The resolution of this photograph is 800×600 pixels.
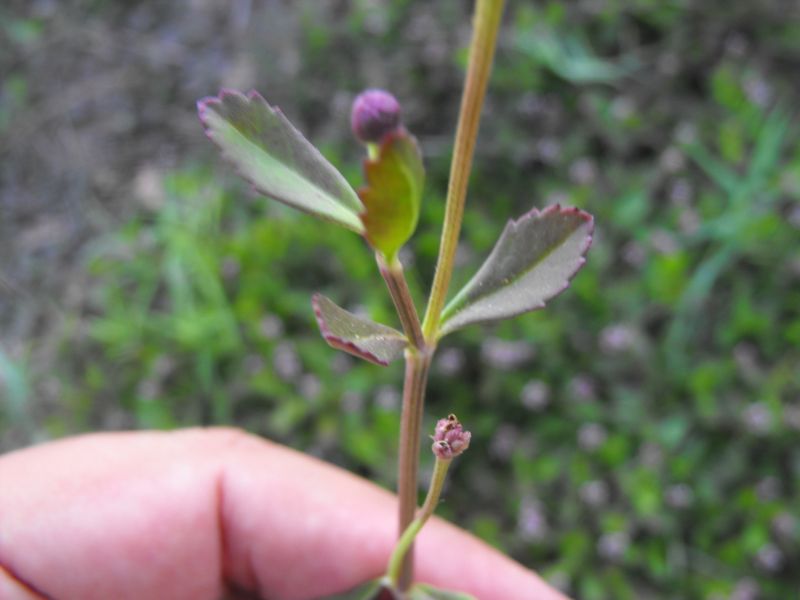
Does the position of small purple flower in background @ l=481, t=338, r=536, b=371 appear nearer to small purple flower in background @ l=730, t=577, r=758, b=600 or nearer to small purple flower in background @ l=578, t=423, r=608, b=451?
small purple flower in background @ l=578, t=423, r=608, b=451

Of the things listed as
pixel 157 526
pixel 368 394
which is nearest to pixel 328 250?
pixel 368 394

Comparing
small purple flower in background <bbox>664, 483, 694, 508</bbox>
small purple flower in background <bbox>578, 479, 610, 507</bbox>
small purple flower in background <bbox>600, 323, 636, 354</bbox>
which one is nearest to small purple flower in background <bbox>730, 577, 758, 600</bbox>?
small purple flower in background <bbox>664, 483, 694, 508</bbox>

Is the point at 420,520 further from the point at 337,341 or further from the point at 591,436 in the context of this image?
the point at 591,436

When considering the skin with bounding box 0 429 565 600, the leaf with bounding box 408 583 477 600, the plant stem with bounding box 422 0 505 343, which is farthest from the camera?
the skin with bounding box 0 429 565 600

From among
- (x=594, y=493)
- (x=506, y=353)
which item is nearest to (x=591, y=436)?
(x=594, y=493)

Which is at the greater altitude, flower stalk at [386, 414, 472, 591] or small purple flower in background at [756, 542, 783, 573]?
small purple flower in background at [756, 542, 783, 573]

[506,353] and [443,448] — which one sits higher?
[506,353]

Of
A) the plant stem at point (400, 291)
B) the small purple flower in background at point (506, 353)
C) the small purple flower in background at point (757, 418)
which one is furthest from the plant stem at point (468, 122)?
the small purple flower in background at point (757, 418)

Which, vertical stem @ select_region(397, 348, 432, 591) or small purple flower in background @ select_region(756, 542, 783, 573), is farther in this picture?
small purple flower in background @ select_region(756, 542, 783, 573)

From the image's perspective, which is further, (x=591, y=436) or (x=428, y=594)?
(x=591, y=436)
